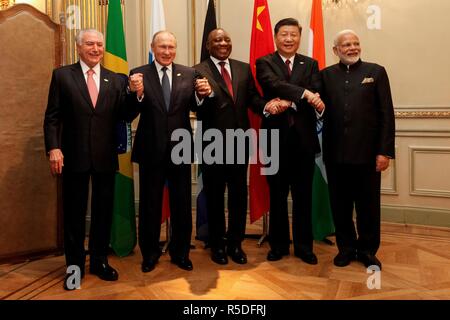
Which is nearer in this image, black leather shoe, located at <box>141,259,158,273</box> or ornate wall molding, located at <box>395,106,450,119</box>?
black leather shoe, located at <box>141,259,158,273</box>

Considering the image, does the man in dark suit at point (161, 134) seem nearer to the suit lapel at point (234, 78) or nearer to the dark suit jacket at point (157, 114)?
the dark suit jacket at point (157, 114)

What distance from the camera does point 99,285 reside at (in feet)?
8.82

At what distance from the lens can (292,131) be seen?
2.96 meters

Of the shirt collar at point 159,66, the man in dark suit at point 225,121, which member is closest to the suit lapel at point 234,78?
the man in dark suit at point 225,121

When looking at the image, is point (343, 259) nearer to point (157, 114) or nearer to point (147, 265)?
point (147, 265)

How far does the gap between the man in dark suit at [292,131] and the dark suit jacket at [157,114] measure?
546 mm

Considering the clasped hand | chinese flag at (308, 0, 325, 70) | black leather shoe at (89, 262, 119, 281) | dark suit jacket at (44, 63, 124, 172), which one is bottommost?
black leather shoe at (89, 262, 119, 281)

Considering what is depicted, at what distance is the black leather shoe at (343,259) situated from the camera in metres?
2.98

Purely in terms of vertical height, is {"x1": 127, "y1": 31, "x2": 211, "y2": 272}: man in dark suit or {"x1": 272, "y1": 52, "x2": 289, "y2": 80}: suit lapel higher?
{"x1": 272, "y1": 52, "x2": 289, "y2": 80}: suit lapel

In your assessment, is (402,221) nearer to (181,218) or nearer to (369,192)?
(369,192)

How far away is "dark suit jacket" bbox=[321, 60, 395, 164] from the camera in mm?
2812

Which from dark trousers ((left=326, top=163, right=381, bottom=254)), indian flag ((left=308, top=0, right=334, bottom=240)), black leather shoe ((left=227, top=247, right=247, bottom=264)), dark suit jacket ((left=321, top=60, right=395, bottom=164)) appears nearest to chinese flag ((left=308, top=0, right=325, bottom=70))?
indian flag ((left=308, top=0, right=334, bottom=240))

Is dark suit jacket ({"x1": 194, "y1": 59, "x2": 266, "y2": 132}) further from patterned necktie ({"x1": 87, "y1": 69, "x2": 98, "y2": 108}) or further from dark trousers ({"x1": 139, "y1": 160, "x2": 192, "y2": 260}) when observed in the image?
patterned necktie ({"x1": 87, "y1": 69, "x2": 98, "y2": 108})
